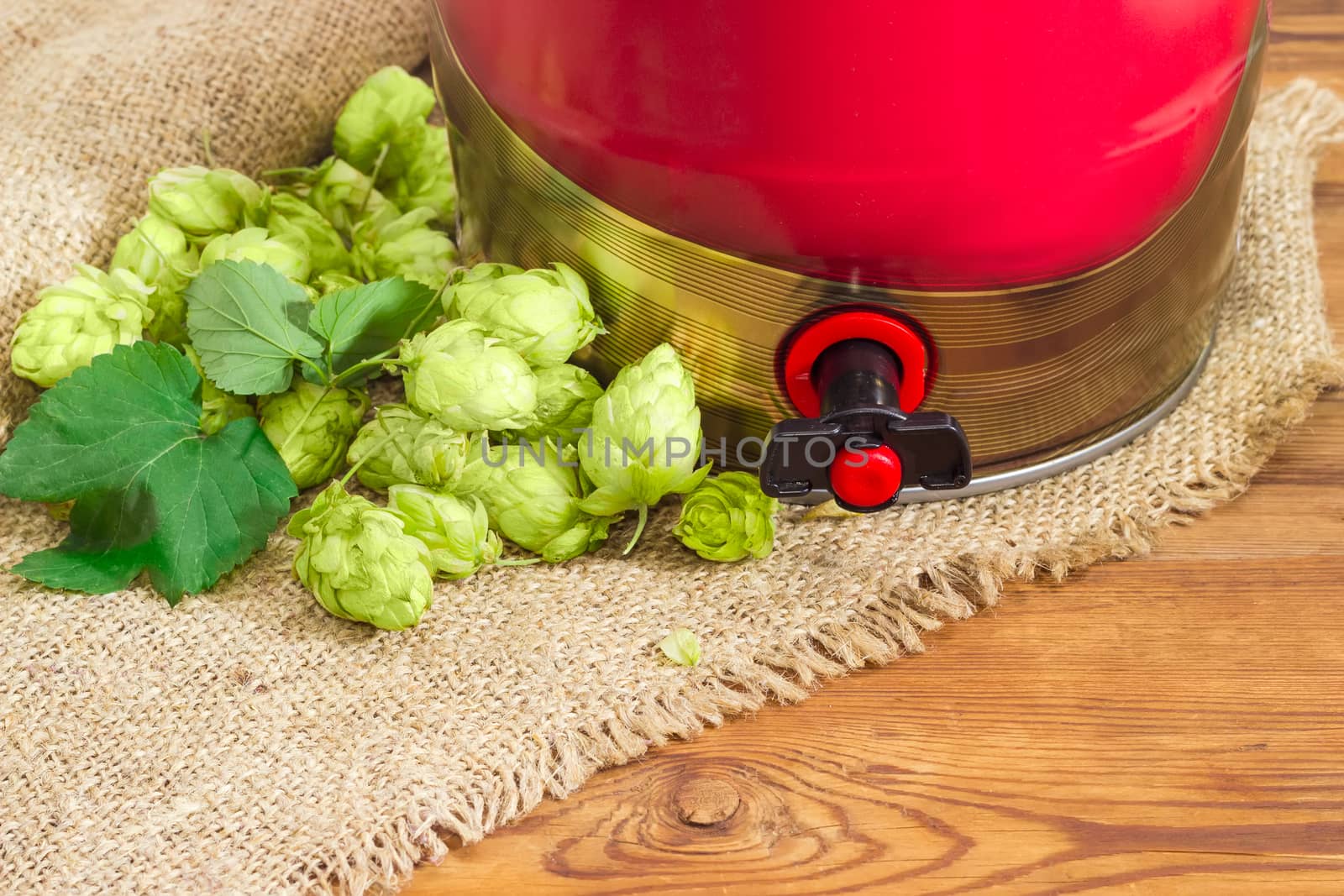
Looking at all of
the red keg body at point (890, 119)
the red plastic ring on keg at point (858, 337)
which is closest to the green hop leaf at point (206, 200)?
the red keg body at point (890, 119)

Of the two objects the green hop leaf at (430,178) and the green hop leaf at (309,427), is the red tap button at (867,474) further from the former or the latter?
the green hop leaf at (430,178)

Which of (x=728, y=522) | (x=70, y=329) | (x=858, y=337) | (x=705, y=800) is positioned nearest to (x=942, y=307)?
(x=858, y=337)

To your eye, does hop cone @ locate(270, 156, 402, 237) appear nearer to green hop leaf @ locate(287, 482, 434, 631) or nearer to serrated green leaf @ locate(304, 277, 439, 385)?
serrated green leaf @ locate(304, 277, 439, 385)

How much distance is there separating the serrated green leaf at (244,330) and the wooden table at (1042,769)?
275 mm

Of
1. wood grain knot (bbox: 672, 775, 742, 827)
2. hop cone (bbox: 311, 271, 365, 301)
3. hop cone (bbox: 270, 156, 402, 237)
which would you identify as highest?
hop cone (bbox: 270, 156, 402, 237)

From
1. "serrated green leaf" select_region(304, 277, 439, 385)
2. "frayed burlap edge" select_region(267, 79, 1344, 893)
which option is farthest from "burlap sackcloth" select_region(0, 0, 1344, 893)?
"serrated green leaf" select_region(304, 277, 439, 385)

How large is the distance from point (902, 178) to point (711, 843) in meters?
0.30

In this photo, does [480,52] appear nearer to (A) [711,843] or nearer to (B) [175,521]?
(B) [175,521]

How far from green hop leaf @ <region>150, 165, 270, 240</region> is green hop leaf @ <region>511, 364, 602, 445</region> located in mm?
246

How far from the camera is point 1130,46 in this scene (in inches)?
21.0

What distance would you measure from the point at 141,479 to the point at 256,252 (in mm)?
150

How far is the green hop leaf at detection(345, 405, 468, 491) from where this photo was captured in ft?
2.03

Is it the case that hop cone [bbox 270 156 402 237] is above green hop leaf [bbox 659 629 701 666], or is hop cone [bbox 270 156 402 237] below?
above

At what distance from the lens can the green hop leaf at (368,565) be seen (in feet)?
1.91
